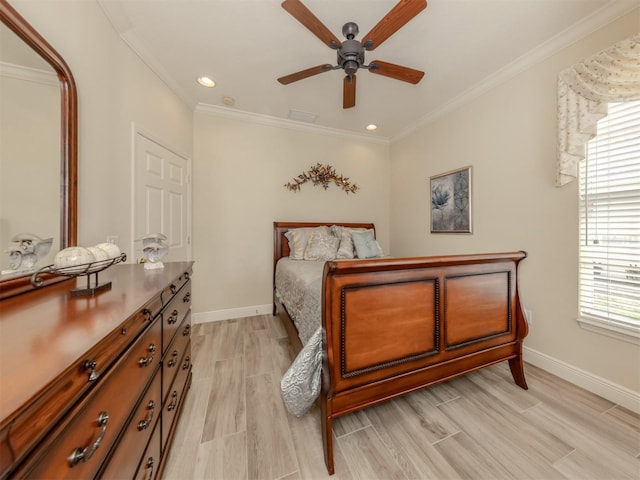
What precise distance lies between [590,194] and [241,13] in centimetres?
285

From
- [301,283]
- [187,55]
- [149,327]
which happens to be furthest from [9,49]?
[301,283]

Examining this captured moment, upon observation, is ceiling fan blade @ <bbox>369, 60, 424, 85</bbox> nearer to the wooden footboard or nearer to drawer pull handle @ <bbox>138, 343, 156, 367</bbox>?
the wooden footboard

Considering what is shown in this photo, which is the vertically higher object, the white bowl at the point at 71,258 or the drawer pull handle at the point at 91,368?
the white bowl at the point at 71,258

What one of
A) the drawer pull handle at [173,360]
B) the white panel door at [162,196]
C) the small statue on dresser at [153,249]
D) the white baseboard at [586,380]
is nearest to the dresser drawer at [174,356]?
the drawer pull handle at [173,360]

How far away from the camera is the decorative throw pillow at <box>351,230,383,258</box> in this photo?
308 centimetres

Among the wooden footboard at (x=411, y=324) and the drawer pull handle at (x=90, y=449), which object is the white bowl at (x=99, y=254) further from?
the wooden footboard at (x=411, y=324)

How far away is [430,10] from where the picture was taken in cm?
165

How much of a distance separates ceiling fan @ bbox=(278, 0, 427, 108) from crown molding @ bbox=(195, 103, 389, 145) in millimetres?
1324

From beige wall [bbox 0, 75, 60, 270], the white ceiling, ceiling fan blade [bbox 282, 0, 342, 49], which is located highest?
the white ceiling

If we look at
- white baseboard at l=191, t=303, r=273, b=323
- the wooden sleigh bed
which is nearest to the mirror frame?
the wooden sleigh bed

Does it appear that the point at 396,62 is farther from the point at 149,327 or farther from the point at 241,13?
the point at 149,327

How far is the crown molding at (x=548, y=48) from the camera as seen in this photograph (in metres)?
1.61

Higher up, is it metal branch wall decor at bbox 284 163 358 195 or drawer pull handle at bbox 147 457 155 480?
metal branch wall decor at bbox 284 163 358 195

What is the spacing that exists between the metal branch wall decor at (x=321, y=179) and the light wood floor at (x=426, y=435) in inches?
96.6
